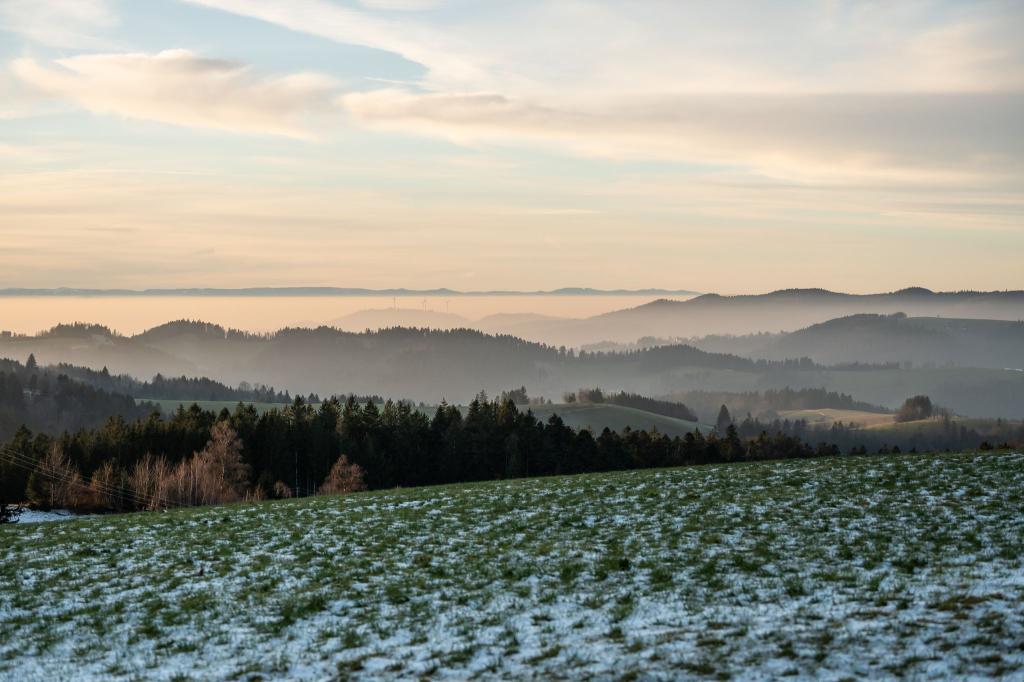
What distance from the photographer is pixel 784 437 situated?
417ft

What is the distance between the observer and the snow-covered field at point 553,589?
15984 millimetres

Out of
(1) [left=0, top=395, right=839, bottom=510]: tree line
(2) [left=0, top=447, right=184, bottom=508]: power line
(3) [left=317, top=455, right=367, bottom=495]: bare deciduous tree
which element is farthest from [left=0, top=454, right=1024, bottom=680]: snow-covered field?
(1) [left=0, top=395, right=839, bottom=510]: tree line

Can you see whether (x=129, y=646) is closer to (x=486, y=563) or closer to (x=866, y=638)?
(x=486, y=563)

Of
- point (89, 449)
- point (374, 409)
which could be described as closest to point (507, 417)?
point (374, 409)

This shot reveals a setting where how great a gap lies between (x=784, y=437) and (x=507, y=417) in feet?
155

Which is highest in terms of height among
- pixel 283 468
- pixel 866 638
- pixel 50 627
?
pixel 866 638

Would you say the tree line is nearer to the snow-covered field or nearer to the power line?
the power line

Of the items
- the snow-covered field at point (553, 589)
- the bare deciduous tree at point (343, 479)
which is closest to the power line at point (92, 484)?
the bare deciduous tree at point (343, 479)

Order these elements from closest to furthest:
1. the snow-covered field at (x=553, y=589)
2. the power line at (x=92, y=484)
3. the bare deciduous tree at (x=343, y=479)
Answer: the snow-covered field at (x=553, y=589) < the power line at (x=92, y=484) < the bare deciduous tree at (x=343, y=479)

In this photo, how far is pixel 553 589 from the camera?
68.7 ft

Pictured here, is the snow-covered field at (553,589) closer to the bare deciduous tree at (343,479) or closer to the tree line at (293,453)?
the bare deciduous tree at (343,479)

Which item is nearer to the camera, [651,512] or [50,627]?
[50,627]

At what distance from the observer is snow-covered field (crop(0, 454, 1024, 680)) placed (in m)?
16.0

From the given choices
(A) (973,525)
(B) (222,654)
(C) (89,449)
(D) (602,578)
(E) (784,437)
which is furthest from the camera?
(E) (784,437)
